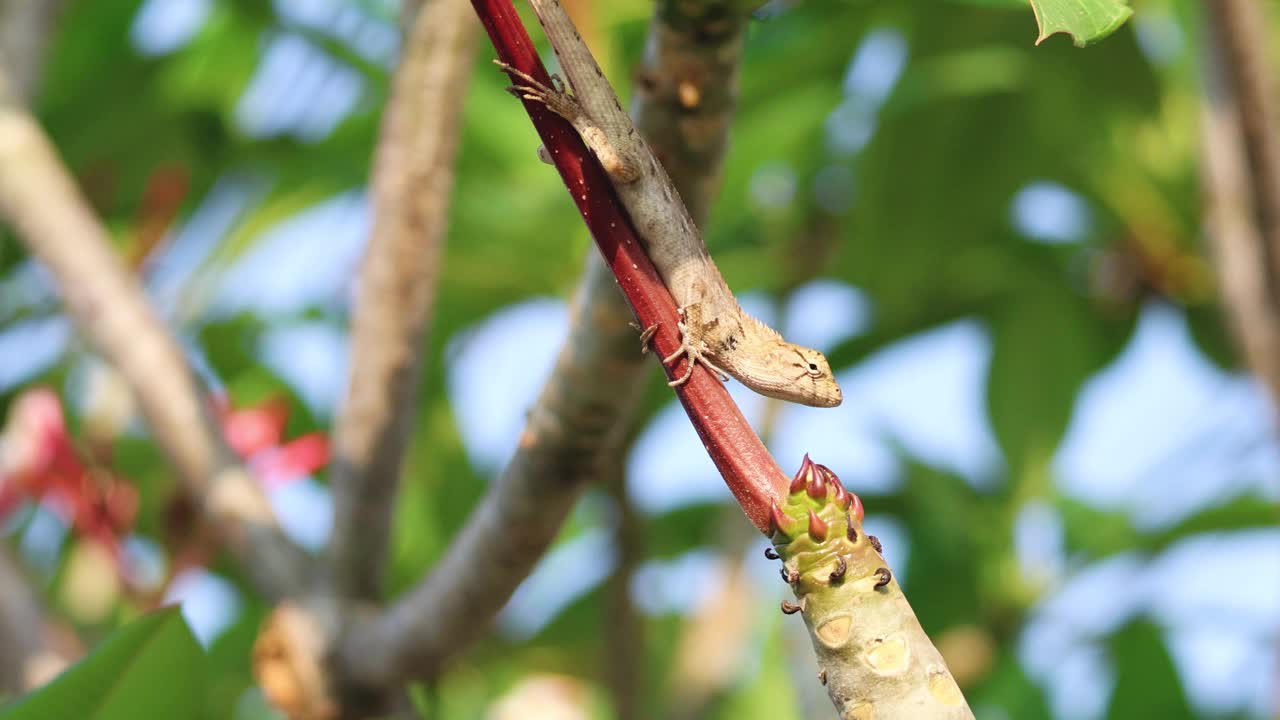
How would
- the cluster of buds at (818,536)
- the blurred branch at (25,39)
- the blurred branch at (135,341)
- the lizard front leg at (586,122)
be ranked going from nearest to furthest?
the cluster of buds at (818,536) < the lizard front leg at (586,122) < the blurred branch at (135,341) < the blurred branch at (25,39)

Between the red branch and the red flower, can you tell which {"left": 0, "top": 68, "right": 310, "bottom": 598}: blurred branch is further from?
the red branch

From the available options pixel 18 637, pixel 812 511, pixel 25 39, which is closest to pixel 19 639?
pixel 18 637

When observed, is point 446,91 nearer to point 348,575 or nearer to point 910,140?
point 348,575

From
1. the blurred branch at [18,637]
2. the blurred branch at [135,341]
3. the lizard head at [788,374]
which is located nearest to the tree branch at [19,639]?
the blurred branch at [18,637]

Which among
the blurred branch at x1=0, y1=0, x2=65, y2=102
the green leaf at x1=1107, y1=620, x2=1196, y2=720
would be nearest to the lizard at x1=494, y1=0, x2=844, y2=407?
the blurred branch at x1=0, y1=0, x2=65, y2=102

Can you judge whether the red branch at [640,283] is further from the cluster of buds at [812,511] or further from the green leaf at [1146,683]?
the green leaf at [1146,683]

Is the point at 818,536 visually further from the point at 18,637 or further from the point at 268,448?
the point at 268,448
